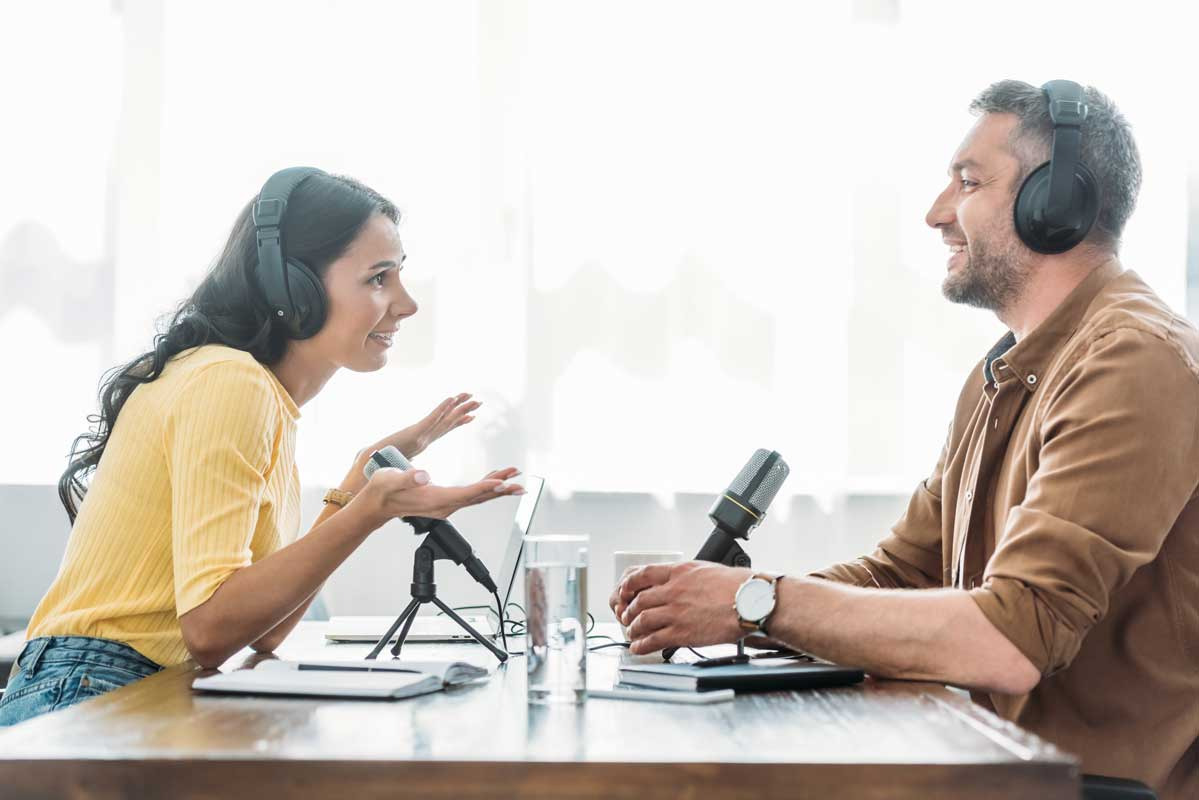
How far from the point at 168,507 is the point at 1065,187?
1.26m

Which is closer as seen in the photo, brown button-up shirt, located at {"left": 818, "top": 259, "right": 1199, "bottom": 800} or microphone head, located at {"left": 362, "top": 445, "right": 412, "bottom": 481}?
brown button-up shirt, located at {"left": 818, "top": 259, "right": 1199, "bottom": 800}

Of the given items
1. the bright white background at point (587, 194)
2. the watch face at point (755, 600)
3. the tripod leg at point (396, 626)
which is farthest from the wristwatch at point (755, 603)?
the bright white background at point (587, 194)

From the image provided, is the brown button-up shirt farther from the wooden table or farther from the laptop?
the laptop

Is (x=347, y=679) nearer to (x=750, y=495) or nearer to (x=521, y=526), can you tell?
(x=750, y=495)

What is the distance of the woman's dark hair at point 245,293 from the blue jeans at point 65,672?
311 mm

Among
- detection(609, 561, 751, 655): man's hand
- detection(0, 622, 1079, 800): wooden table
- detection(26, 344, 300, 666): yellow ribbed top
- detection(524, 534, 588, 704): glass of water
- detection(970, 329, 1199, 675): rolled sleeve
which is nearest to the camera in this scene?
detection(0, 622, 1079, 800): wooden table

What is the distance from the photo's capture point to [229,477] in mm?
1430

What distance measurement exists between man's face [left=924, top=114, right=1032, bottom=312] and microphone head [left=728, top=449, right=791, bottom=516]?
0.46 metres

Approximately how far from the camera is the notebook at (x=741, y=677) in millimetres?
1105

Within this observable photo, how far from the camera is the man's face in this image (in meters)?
1.63

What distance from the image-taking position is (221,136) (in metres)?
2.89

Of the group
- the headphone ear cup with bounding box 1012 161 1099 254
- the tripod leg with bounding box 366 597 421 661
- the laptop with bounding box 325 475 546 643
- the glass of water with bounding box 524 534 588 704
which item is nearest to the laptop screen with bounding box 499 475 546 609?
the laptop with bounding box 325 475 546 643

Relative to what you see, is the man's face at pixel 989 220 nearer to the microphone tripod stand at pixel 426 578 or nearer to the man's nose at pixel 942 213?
the man's nose at pixel 942 213

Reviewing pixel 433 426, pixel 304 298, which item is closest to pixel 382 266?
pixel 304 298
